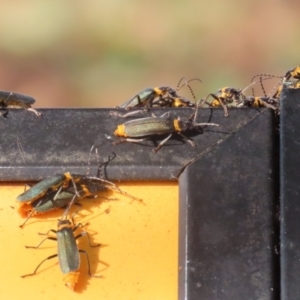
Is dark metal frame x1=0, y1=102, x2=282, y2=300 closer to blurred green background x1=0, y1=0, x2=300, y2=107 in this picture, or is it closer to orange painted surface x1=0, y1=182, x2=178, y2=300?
orange painted surface x1=0, y1=182, x2=178, y2=300

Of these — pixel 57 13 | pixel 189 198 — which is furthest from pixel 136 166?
pixel 57 13

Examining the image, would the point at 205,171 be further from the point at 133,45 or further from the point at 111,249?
the point at 133,45

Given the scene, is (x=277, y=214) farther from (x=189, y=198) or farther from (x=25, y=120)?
(x=25, y=120)

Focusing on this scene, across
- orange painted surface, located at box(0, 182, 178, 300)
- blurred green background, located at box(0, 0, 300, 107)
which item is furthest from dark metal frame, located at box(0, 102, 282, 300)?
blurred green background, located at box(0, 0, 300, 107)

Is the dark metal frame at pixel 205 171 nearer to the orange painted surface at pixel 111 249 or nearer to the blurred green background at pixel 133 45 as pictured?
the orange painted surface at pixel 111 249

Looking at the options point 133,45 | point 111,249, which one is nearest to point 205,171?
point 111,249

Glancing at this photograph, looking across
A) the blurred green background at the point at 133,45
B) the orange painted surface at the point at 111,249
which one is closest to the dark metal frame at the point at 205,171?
the orange painted surface at the point at 111,249
